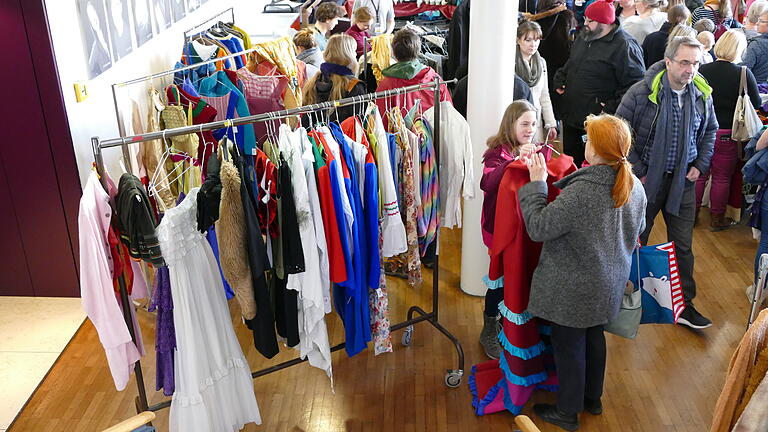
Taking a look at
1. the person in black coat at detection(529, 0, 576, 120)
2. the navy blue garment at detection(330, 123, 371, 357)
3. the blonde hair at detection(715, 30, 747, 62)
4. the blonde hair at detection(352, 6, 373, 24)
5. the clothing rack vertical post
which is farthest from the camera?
the person in black coat at detection(529, 0, 576, 120)

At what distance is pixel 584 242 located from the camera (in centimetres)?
295

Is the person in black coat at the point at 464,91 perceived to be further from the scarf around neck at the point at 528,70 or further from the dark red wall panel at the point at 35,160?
the dark red wall panel at the point at 35,160

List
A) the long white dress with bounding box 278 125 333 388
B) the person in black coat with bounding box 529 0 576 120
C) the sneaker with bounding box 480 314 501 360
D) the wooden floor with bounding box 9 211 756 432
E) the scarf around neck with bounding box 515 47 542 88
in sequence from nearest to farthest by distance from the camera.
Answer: the long white dress with bounding box 278 125 333 388 → the wooden floor with bounding box 9 211 756 432 → the sneaker with bounding box 480 314 501 360 → the scarf around neck with bounding box 515 47 542 88 → the person in black coat with bounding box 529 0 576 120

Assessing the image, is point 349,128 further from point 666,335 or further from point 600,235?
point 666,335

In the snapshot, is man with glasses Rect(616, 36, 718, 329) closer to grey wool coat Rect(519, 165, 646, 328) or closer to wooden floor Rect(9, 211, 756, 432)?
wooden floor Rect(9, 211, 756, 432)

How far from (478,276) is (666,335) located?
1166 mm

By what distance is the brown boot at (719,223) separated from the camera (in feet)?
18.0

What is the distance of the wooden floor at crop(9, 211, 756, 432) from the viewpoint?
137 inches

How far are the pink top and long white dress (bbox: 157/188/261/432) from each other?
219 millimetres

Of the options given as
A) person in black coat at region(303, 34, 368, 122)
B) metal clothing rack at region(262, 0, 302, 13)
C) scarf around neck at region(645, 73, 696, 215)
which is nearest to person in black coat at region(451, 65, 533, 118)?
person in black coat at region(303, 34, 368, 122)

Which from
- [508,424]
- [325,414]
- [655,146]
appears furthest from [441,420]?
[655,146]

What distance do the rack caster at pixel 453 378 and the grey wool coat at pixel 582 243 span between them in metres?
0.70

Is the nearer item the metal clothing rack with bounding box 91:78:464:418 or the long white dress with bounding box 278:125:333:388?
the metal clothing rack with bounding box 91:78:464:418

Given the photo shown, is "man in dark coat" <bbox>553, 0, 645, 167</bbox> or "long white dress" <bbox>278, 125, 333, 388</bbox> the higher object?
"man in dark coat" <bbox>553, 0, 645, 167</bbox>
